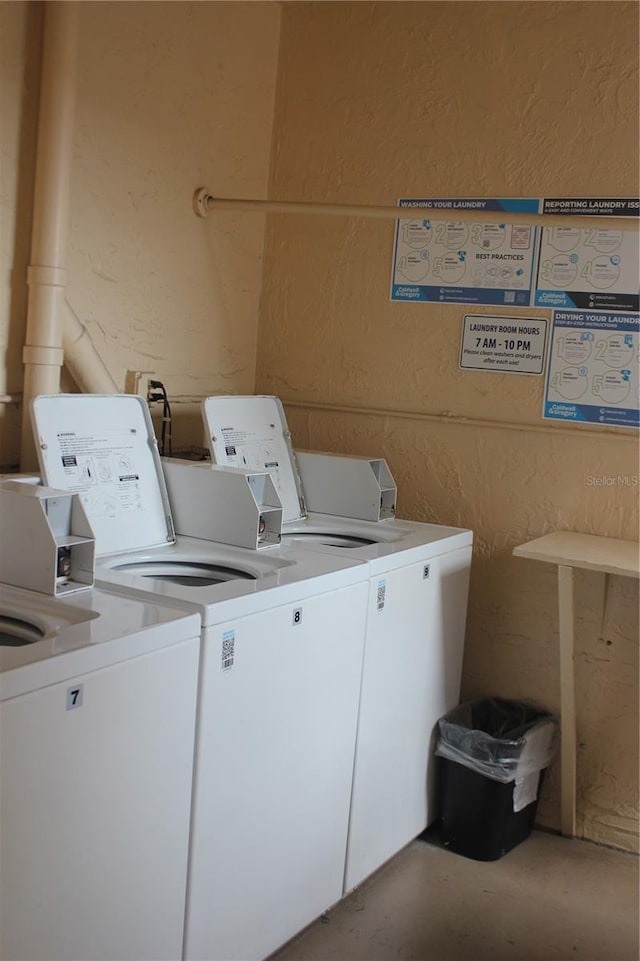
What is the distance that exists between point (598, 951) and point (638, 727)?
0.77 meters

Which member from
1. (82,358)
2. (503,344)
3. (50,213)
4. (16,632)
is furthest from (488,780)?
(50,213)

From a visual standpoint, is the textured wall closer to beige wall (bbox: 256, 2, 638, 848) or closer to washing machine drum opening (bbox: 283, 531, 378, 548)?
washing machine drum opening (bbox: 283, 531, 378, 548)

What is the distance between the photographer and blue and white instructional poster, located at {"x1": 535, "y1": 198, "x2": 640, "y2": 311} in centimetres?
303

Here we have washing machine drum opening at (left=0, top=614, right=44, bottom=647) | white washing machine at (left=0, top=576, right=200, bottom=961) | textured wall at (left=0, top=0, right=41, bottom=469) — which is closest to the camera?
white washing machine at (left=0, top=576, right=200, bottom=961)

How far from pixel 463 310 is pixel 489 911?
1.90 m

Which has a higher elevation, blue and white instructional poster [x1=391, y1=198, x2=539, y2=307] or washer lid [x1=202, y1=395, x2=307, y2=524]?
blue and white instructional poster [x1=391, y1=198, x2=539, y2=307]

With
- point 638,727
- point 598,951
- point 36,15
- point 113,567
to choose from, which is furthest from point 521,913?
point 36,15

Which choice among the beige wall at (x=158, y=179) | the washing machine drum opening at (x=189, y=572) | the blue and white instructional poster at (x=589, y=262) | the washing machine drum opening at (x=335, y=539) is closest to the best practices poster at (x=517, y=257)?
the blue and white instructional poster at (x=589, y=262)

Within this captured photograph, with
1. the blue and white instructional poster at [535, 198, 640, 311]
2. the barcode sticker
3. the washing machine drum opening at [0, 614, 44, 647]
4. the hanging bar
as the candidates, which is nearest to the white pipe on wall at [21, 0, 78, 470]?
the hanging bar

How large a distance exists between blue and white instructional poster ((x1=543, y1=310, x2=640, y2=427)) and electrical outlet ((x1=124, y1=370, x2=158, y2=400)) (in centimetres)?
131

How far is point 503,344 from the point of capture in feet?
10.6

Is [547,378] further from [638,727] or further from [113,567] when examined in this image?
[113,567]

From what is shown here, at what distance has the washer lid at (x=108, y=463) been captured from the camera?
2404 mm

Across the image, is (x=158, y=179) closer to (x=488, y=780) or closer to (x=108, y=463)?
(x=108, y=463)
